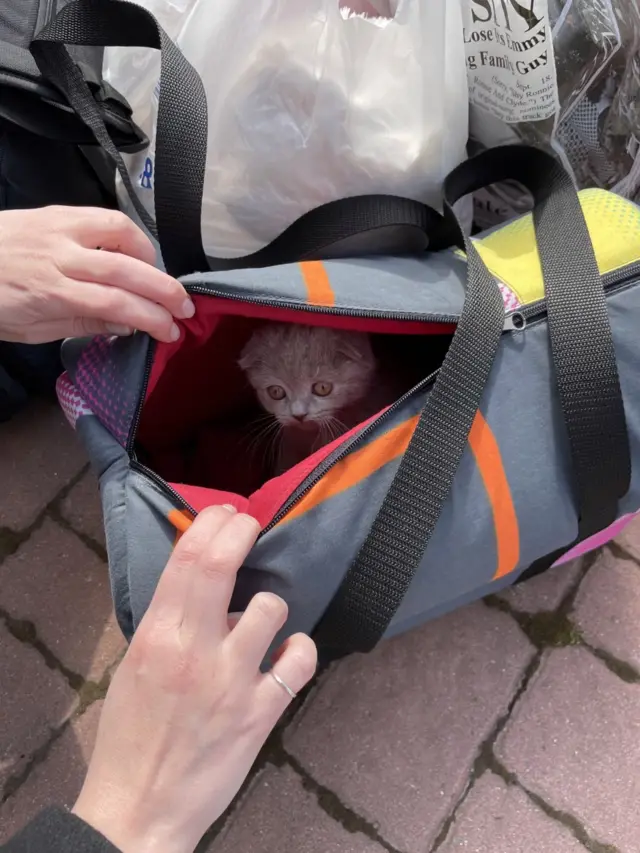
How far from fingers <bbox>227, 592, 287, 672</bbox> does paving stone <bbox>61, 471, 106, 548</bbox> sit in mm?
709

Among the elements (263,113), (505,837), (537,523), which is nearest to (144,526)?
(537,523)

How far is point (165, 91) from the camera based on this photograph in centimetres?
79

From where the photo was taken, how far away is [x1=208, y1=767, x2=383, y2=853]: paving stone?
1.06m

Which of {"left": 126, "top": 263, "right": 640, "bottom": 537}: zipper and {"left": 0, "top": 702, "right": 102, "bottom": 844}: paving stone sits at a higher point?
{"left": 126, "top": 263, "right": 640, "bottom": 537}: zipper

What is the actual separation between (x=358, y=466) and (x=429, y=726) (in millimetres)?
585

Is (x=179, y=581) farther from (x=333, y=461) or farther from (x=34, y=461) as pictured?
(x=34, y=461)

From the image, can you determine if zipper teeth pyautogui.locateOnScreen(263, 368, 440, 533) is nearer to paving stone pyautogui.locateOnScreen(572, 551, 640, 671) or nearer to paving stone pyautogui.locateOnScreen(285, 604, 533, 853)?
paving stone pyautogui.locateOnScreen(285, 604, 533, 853)

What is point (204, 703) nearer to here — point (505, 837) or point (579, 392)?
point (579, 392)

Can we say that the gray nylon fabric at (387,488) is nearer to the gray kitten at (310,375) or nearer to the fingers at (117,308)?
the fingers at (117,308)

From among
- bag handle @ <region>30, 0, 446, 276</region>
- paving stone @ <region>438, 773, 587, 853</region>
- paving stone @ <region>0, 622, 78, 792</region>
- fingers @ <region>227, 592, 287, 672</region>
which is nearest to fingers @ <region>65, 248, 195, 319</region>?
bag handle @ <region>30, 0, 446, 276</region>

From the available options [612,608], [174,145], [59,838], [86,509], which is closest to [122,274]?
[174,145]

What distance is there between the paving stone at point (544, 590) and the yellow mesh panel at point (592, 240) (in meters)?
0.59

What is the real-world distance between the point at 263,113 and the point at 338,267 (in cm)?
30

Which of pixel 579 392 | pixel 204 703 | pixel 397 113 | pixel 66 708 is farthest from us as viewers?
pixel 66 708
